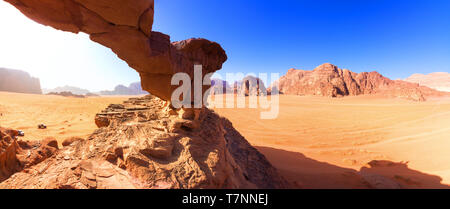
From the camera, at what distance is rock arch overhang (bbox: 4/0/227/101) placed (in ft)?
4.12

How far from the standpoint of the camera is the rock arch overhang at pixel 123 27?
1.26 metres

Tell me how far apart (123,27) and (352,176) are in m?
5.53

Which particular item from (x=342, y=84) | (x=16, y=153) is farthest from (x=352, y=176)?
(x=342, y=84)

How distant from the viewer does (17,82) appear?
39.2 m

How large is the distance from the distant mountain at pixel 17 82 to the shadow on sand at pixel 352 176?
66.0m

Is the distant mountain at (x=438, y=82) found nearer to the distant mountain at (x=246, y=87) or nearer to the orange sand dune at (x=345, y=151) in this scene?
the distant mountain at (x=246, y=87)

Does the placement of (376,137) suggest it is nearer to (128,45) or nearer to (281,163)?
(281,163)

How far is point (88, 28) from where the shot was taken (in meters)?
1.41

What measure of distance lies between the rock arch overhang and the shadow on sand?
12.2ft

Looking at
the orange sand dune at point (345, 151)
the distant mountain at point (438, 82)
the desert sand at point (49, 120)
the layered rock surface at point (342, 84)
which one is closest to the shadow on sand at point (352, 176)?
the orange sand dune at point (345, 151)

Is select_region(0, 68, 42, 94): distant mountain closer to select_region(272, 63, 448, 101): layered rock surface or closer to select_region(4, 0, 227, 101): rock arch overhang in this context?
select_region(4, 0, 227, 101): rock arch overhang

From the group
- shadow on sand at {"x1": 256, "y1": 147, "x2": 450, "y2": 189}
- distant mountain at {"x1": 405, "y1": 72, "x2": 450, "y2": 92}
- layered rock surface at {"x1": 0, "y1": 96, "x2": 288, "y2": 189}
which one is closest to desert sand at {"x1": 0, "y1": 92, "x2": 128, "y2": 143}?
layered rock surface at {"x1": 0, "y1": 96, "x2": 288, "y2": 189}

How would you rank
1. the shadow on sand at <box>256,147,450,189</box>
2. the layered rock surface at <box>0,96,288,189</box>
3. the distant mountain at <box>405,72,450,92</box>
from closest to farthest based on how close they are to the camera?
the layered rock surface at <box>0,96,288,189</box>
the shadow on sand at <box>256,147,450,189</box>
the distant mountain at <box>405,72,450,92</box>
